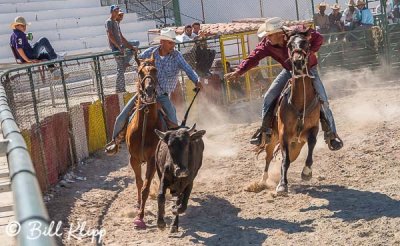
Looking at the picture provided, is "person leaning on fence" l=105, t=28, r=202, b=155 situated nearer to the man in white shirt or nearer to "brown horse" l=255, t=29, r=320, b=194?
"brown horse" l=255, t=29, r=320, b=194

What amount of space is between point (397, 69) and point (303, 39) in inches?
493

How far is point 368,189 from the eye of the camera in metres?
8.19

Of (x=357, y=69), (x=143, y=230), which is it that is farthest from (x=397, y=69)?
(x=143, y=230)

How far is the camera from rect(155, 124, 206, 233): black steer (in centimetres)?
672

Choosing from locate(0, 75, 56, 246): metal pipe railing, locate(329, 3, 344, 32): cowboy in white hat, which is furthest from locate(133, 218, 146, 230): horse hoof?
locate(329, 3, 344, 32): cowboy in white hat

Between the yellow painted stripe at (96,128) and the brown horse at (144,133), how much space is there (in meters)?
4.51

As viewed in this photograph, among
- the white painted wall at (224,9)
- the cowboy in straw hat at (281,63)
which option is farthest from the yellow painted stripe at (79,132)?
the white painted wall at (224,9)

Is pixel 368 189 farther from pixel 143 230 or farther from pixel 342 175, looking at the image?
pixel 143 230

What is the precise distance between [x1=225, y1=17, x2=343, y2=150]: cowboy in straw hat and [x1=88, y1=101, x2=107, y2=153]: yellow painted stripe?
13.5 feet

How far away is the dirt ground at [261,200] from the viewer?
671cm

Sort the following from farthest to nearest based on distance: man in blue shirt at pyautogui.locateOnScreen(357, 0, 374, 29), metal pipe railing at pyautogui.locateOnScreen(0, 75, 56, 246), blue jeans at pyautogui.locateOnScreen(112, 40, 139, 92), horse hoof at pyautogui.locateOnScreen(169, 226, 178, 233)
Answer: man in blue shirt at pyautogui.locateOnScreen(357, 0, 374, 29) → blue jeans at pyautogui.locateOnScreen(112, 40, 139, 92) → horse hoof at pyautogui.locateOnScreen(169, 226, 178, 233) → metal pipe railing at pyautogui.locateOnScreen(0, 75, 56, 246)

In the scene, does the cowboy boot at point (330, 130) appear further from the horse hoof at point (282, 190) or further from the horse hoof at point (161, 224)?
the horse hoof at point (161, 224)

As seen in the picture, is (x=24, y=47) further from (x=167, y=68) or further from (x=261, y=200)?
(x=261, y=200)

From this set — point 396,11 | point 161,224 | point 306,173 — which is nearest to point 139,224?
point 161,224
